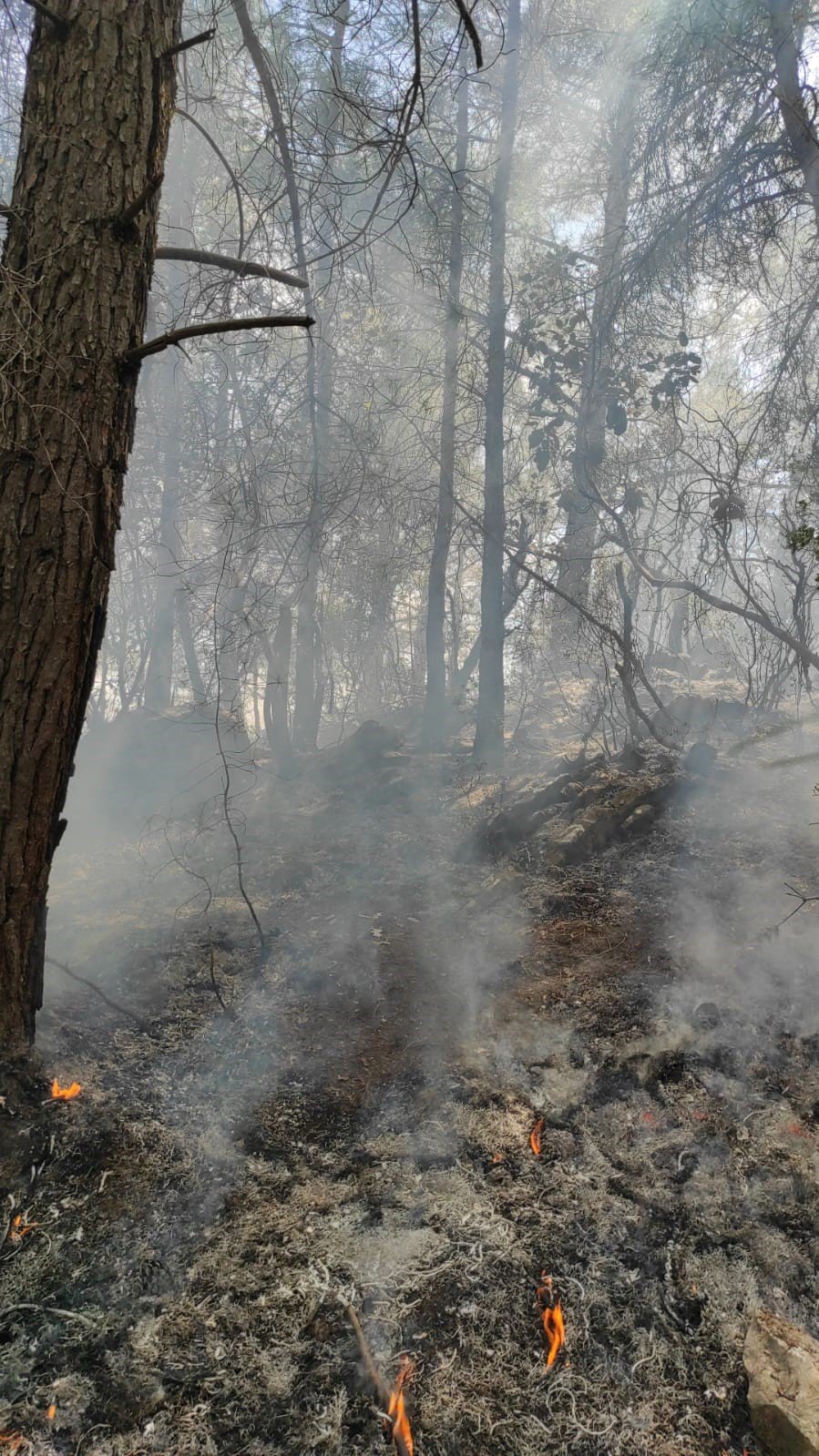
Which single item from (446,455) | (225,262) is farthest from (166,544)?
(225,262)

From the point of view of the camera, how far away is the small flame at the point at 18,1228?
244 cm

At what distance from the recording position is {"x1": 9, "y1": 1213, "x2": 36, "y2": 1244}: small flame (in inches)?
96.2

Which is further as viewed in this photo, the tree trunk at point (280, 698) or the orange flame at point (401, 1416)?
the tree trunk at point (280, 698)

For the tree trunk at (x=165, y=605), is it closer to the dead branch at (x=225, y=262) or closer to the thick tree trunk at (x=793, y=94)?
the thick tree trunk at (x=793, y=94)

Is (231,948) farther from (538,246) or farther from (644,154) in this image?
(538,246)

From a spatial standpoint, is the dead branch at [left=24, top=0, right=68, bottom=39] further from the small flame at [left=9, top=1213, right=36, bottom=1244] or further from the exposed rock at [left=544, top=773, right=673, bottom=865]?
the exposed rock at [left=544, top=773, right=673, bottom=865]

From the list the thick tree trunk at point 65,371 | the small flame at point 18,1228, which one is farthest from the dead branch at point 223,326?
the small flame at point 18,1228

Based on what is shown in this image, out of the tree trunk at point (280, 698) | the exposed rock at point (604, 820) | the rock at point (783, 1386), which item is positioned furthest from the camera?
the tree trunk at point (280, 698)

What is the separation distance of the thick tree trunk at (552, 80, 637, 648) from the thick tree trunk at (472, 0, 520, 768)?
0.90 m

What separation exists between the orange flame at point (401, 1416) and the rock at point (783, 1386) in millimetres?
911

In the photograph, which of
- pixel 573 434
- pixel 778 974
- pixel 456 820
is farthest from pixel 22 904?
pixel 573 434

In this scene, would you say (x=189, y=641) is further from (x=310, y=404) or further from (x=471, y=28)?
(x=471, y=28)

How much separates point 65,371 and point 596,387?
756 centimetres

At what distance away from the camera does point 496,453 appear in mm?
9469
